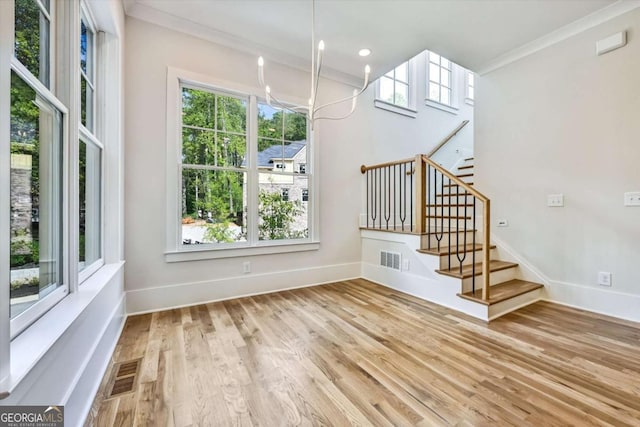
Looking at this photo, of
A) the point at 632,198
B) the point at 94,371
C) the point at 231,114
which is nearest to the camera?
the point at 94,371

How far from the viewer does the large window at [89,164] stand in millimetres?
1917

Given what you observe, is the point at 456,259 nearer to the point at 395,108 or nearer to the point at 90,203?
the point at 395,108

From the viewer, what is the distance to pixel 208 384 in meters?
1.67

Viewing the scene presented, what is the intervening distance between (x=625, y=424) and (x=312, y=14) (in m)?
3.73

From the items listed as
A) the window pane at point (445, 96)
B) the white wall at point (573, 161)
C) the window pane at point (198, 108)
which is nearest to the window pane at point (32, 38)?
the window pane at point (198, 108)

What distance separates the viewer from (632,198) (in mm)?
2631

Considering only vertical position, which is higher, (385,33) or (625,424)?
(385,33)

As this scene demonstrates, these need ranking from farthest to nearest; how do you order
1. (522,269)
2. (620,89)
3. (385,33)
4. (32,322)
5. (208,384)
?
1. (522,269)
2. (385,33)
3. (620,89)
4. (208,384)
5. (32,322)

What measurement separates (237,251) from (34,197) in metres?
2.11

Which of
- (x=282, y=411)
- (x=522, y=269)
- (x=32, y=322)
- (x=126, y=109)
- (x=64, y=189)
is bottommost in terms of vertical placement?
(x=282, y=411)

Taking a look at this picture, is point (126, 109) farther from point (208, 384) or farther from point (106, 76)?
point (208, 384)

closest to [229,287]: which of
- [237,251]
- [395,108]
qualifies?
[237,251]

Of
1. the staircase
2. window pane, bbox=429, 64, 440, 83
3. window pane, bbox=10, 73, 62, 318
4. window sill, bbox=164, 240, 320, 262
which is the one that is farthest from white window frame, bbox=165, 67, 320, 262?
window pane, bbox=429, 64, 440, 83

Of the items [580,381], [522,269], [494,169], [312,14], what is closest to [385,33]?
[312,14]
